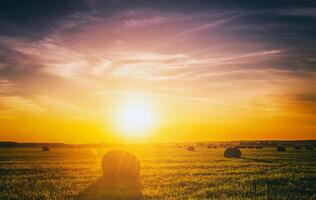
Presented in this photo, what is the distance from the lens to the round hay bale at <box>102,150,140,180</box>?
21.7m

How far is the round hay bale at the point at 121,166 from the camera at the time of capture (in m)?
21.7

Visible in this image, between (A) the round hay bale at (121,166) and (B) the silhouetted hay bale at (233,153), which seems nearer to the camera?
(A) the round hay bale at (121,166)

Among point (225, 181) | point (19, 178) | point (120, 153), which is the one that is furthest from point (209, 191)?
point (19, 178)

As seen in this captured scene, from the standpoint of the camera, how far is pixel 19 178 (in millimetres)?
20812

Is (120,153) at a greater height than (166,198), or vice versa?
(120,153)

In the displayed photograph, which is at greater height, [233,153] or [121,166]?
[121,166]

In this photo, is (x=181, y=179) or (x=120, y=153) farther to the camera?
(x=120, y=153)

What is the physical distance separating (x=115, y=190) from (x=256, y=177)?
Answer: 8963 mm

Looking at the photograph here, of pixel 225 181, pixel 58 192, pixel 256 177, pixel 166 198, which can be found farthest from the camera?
pixel 256 177

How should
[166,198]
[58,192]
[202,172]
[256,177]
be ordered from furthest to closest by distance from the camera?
[202,172]
[256,177]
[58,192]
[166,198]

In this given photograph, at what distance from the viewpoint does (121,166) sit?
870 inches

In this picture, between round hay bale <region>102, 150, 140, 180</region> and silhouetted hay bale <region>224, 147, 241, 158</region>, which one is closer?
round hay bale <region>102, 150, 140, 180</region>

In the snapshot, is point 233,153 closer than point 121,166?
No

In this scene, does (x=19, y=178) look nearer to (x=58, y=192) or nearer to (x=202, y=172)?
(x=58, y=192)
